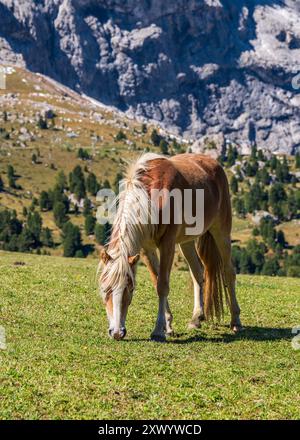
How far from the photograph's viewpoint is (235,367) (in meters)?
12.8

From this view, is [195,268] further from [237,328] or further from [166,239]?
[166,239]

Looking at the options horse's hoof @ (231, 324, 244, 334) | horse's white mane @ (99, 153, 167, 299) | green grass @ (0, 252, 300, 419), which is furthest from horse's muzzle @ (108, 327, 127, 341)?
horse's hoof @ (231, 324, 244, 334)

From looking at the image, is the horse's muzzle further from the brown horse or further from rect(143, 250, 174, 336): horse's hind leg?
rect(143, 250, 174, 336): horse's hind leg

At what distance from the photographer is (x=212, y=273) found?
1853cm

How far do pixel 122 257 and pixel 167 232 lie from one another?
2046 millimetres

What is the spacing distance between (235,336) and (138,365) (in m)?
5.34

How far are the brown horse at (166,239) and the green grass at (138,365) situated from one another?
80 cm

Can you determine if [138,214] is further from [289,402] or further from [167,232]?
[289,402]

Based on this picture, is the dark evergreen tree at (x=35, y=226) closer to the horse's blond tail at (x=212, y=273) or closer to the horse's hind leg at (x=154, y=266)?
the horse's blond tail at (x=212, y=273)

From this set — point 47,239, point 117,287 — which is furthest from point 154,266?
point 47,239

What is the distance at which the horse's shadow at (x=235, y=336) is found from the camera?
16125 millimetres

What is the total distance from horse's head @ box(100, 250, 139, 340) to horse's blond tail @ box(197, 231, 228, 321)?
193 inches
